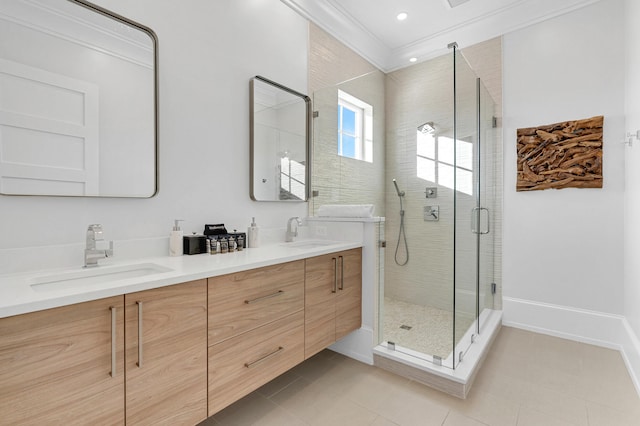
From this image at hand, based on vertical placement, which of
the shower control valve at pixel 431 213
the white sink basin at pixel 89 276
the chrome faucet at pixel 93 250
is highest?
the shower control valve at pixel 431 213

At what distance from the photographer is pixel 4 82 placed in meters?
1.18

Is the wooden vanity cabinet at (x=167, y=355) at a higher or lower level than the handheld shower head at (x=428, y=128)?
lower

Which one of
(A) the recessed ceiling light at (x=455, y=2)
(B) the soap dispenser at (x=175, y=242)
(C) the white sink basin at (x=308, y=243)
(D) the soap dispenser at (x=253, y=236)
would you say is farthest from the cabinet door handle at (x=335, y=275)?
(A) the recessed ceiling light at (x=455, y=2)

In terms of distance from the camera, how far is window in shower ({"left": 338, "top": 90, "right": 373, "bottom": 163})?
2.65 metres

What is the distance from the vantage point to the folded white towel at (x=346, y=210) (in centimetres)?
215

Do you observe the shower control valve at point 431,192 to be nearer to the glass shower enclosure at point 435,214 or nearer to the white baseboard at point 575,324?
the glass shower enclosure at point 435,214

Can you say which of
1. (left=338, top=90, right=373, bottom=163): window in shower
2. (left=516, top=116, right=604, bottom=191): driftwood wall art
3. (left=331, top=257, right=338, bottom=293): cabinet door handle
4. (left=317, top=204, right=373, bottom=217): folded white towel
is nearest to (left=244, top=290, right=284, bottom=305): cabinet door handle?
(left=331, top=257, right=338, bottom=293): cabinet door handle

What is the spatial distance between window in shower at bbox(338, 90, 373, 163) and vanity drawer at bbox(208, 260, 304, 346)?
4.35 ft

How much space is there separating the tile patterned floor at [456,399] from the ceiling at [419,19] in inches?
94.7

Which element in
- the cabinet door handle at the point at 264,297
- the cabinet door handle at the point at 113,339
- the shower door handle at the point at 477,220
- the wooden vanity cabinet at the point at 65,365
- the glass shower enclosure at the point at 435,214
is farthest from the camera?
the shower door handle at the point at 477,220

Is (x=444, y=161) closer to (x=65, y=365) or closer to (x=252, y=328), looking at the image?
(x=252, y=328)

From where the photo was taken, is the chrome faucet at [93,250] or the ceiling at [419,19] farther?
the ceiling at [419,19]

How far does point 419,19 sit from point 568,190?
2.07m

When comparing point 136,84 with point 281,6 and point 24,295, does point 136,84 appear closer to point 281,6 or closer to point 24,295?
point 24,295
